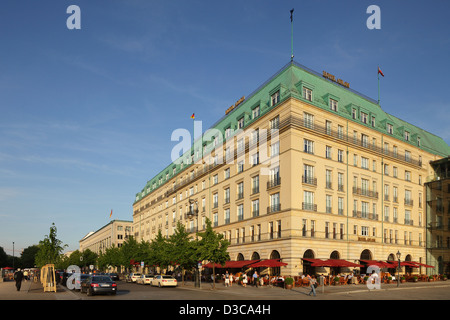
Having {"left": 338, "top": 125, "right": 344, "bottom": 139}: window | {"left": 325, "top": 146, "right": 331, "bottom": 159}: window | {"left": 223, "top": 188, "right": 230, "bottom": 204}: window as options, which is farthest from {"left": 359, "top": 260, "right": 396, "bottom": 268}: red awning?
{"left": 223, "top": 188, "right": 230, "bottom": 204}: window

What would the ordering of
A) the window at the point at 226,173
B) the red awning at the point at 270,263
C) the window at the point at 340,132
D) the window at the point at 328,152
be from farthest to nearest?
the window at the point at 226,173 < the window at the point at 340,132 < the window at the point at 328,152 < the red awning at the point at 270,263

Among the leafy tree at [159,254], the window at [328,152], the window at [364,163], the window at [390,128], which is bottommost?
the leafy tree at [159,254]

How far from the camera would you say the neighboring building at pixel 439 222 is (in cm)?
6738

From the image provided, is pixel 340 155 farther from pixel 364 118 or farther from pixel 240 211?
pixel 240 211

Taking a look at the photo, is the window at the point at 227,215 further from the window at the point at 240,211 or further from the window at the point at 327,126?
the window at the point at 327,126

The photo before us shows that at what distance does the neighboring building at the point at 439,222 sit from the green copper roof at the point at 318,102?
663 cm

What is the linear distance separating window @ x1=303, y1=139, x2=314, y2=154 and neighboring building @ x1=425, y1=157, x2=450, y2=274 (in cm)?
2852

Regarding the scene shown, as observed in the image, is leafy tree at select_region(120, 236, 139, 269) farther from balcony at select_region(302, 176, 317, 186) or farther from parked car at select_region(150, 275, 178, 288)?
balcony at select_region(302, 176, 317, 186)

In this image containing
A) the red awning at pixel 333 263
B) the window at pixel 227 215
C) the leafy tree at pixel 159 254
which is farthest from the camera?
the window at pixel 227 215

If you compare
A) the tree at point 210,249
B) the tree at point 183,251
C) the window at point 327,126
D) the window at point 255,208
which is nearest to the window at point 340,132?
the window at point 327,126

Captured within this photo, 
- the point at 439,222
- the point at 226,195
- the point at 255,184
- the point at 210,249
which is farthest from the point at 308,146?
the point at 439,222

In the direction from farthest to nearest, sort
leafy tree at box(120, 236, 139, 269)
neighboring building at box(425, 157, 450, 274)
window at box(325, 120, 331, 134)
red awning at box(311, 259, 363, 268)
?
leafy tree at box(120, 236, 139, 269) → neighboring building at box(425, 157, 450, 274) → window at box(325, 120, 331, 134) → red awning at box(311, 259, 363, 268)

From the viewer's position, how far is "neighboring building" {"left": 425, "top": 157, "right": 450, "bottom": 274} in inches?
2653
